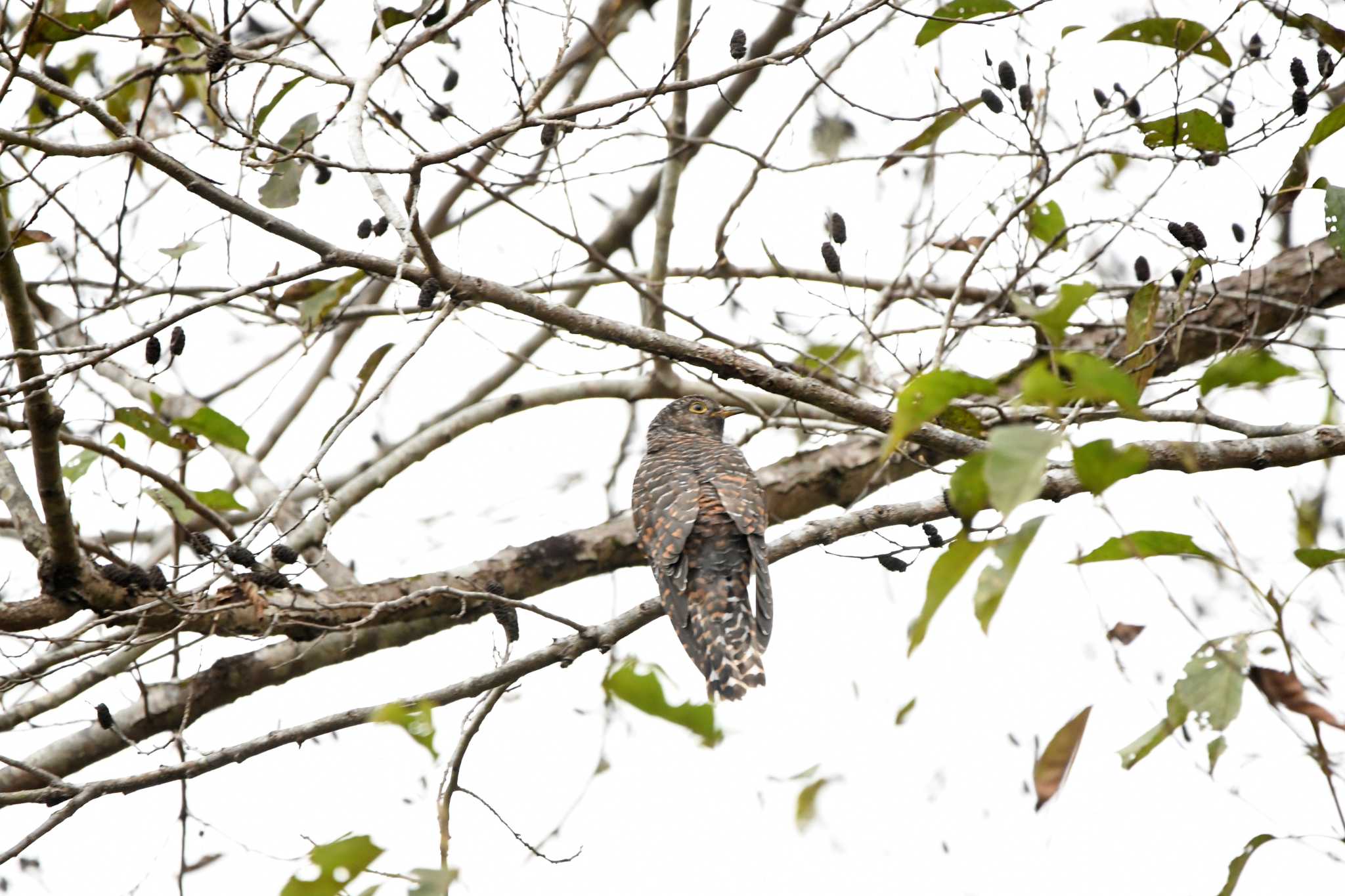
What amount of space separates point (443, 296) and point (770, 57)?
1241 millimetres

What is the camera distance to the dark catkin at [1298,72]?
4398mm

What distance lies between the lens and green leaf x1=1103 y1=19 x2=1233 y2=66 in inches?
185

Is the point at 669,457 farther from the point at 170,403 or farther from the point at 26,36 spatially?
the point at 26,36

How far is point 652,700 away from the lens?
1.83 m

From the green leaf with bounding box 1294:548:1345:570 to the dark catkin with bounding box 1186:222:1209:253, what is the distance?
1.88m

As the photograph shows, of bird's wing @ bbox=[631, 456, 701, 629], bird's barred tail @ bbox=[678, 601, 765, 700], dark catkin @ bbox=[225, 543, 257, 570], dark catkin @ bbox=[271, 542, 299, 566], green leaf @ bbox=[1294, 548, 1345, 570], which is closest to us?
green leaf @ bbox=[1294, 548, 1345, 570]

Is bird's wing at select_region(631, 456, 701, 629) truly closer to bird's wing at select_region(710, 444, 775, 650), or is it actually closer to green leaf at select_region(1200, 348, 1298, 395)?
bird's wing at select_region(710, 444, 775, 650)

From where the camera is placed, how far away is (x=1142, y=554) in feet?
8.44

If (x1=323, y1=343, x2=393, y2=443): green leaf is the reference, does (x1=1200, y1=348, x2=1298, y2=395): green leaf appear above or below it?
below

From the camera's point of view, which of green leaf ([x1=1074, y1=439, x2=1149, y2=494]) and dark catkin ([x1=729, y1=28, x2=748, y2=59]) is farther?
dark catkin ([x1=729, y1=28, x2=748, y2=59])

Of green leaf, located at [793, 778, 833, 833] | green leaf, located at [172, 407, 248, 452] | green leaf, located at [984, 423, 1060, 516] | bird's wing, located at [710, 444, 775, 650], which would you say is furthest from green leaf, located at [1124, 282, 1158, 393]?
green leaf, located at [172, 407, 248, 452]

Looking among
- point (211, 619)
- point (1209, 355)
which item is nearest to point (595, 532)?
point (211, 619)

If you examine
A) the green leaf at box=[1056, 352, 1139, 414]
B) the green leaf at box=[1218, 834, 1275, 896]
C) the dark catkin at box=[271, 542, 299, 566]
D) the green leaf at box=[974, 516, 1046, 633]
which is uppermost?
the dark catkin at box=[271, 542, 299, 566]

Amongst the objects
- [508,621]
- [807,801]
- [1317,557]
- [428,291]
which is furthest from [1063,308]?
[508,621]
